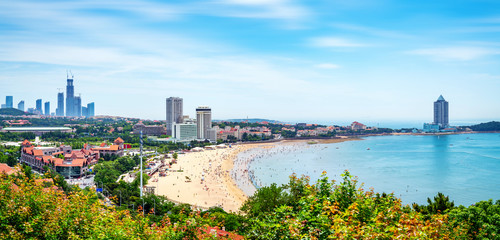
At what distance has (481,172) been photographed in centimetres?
3441

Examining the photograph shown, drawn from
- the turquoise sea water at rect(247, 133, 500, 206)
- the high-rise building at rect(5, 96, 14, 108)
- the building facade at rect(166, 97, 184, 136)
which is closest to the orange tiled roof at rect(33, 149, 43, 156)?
the turquoise sea water at rect(247, 133, 500, 206)

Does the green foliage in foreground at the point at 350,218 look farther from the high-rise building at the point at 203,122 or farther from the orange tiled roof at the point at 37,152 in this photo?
the high-rise building at the point at 203,122

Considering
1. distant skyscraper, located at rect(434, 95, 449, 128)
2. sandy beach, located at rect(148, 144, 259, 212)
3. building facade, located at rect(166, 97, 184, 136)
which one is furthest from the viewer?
distant skyscraper, located at rect(434, 95, 449, 128)

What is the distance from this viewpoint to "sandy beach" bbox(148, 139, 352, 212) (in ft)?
77.3

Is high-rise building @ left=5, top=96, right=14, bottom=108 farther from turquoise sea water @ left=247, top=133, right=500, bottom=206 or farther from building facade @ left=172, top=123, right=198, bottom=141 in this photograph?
turquoise sea water @ left=247, top=133, right=500, bottom=206

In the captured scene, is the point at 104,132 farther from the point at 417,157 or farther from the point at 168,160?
the point at 417,157

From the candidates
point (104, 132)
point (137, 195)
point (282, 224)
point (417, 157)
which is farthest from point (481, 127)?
point (282, 224)

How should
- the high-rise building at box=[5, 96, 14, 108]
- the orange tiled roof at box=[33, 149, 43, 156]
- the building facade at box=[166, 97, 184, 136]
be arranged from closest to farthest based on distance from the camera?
the orange tiled roof at box=[33, 149, 43, 156], the building facade at box=[166, 97, 184, 136], the high-rise building at box=[5, 96, 14, 108]

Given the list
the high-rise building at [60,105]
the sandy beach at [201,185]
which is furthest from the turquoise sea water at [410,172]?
the high-rise building at [60,105]

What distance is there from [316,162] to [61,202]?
38807mm

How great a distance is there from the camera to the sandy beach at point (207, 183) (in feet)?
77.3

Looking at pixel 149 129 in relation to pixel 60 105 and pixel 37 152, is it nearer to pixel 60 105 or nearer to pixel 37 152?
pixel 37 152

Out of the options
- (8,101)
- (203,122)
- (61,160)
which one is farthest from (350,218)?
(8,101)

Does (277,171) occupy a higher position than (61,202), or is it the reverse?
(61,202)
